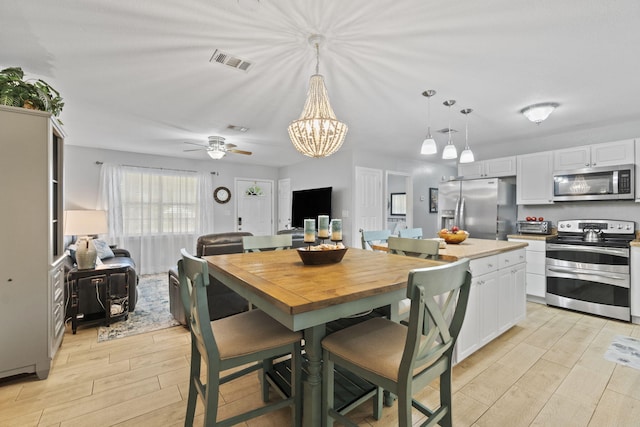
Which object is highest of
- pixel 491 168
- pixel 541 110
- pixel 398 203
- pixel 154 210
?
pixel 541 110

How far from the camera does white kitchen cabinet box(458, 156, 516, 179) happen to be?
4.48 m

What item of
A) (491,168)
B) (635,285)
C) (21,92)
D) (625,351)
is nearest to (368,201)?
(491,168)

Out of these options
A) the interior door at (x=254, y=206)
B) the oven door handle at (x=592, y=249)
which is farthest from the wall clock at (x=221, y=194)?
the oven door handle at (x=592, y=249)

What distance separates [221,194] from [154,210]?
1.40 metres

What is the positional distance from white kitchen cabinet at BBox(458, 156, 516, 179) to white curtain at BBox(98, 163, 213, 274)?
207 inches

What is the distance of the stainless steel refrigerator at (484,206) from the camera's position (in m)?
4.49

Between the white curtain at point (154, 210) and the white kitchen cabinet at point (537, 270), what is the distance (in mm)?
5877

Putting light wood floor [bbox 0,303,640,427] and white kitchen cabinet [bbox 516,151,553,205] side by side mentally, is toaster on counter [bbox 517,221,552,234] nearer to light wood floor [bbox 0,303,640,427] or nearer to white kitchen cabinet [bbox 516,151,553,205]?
white kitchen cabinet [bbox 516,151,553,205]

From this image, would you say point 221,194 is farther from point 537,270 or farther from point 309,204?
point 537,270

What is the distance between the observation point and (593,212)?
393 cm

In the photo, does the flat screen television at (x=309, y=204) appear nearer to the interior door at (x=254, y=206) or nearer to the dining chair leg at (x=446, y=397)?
the interior door at (x=254, y=206)

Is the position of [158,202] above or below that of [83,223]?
above

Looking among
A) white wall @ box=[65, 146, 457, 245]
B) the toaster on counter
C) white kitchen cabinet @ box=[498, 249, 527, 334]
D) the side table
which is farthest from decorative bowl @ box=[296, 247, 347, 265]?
the toaster on counter

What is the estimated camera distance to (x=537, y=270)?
383cm
